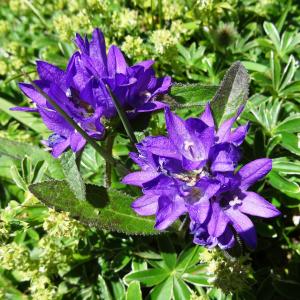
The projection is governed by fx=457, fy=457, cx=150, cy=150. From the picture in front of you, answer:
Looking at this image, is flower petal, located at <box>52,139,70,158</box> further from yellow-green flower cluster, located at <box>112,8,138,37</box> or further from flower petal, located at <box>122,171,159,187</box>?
yellow-green flower cluster, located at <box>112,8,138,37</box>

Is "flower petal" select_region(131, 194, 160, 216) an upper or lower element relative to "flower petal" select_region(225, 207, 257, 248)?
upper

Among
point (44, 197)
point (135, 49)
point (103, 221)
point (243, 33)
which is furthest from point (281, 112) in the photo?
point (44, 197)

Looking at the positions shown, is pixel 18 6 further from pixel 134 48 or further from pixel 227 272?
pixel 227 272

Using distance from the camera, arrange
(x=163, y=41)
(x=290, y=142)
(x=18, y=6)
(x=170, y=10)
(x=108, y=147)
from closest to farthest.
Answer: (x=108, y=147) < (x=290, y=142) < (x=163, y=41) < (x=170, y=10) < (x=18, y=6)

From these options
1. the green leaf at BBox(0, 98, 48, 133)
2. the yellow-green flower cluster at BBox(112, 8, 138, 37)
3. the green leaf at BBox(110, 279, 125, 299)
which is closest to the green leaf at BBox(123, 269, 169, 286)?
the green leaf at BBox(110, 279, 125, 299)

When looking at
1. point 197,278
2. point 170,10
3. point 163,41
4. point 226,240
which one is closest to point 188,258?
point 197,278

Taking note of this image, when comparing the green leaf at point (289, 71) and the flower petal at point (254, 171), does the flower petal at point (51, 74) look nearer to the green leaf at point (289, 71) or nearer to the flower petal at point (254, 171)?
the flower petal at point (254, 171)
